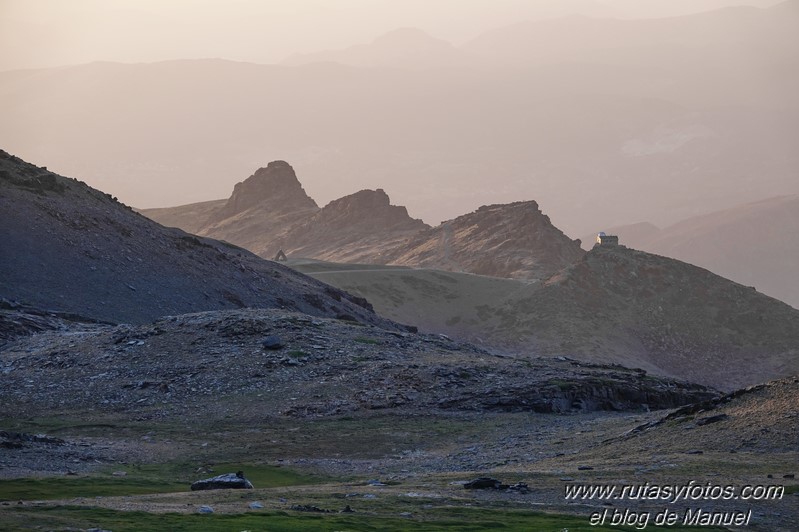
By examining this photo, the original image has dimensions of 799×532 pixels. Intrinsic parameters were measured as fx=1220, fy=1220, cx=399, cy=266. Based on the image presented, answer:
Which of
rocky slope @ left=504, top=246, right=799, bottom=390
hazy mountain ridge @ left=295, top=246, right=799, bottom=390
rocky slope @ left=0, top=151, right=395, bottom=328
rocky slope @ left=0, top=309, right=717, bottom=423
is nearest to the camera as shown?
rocky slope @ left=0, top=309, right=717, bottom=423

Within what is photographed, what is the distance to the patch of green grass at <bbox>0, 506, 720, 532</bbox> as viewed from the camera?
881 inches

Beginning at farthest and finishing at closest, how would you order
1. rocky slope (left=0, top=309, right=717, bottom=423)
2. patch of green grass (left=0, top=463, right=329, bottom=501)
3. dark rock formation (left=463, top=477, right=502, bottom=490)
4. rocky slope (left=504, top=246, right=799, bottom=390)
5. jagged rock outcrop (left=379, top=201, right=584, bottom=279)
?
jagged rock outcrop (left=379, top=201, right=584, bottom=279), rocky slope (left=504, top=246, right=799, bottom=390), rocky slope (left=0, top=309, right=717, bottom=423), dark rock formation (left=463, top=477, right=502, bottom=490), patch of green grass (left=0, top=463, right=329, bottom=501)

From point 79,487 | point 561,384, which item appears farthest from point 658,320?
point 79,487

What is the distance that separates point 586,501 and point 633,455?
8690 millimetres

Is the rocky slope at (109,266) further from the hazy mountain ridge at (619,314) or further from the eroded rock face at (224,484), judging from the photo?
the eroded rock face at (224,484)

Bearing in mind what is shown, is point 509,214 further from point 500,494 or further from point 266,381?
point 500,494

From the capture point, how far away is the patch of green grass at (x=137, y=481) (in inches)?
1160

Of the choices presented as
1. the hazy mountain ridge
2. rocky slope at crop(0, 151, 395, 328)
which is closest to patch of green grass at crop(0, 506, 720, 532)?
rocky slope at crop(0, 151, 395, 328)

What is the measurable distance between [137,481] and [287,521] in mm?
11595

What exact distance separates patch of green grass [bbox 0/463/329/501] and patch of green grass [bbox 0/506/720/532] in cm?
503

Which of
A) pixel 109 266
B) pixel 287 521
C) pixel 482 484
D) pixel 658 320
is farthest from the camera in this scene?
pixel 658 320

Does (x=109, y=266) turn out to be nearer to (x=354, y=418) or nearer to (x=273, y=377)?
(x=273, y=377)

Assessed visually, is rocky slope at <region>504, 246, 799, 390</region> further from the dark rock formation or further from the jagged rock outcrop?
the dark rock formation

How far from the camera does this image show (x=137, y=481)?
112ft
